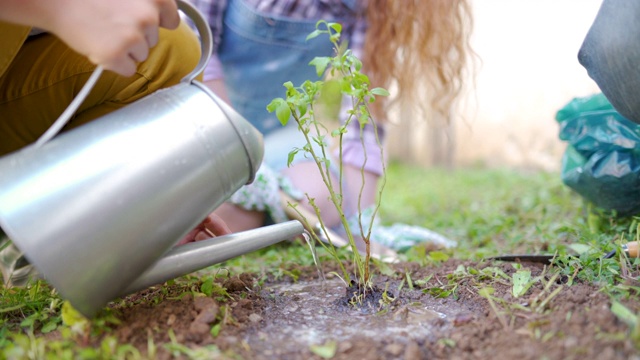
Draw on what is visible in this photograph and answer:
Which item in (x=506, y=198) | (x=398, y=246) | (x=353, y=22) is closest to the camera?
(x=398, y=246)

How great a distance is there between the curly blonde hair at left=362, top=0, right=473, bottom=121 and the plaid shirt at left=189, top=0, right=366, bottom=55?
60 millimetres

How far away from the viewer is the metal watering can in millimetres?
870

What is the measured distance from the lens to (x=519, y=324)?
38.6 inches

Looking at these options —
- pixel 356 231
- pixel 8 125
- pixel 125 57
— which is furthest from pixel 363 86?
pixel 356 231

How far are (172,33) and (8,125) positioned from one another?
0.42m

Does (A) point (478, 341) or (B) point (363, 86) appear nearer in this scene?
(A) point (478, 341)

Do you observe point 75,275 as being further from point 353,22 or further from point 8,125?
point 353,22

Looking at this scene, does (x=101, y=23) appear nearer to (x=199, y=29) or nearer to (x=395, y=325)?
(x=199, y=29)

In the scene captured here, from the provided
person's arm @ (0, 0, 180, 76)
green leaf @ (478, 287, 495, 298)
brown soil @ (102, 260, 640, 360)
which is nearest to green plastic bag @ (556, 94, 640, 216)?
brown soil @ (102, 260, 640, 360)

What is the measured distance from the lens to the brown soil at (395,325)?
2.96ft

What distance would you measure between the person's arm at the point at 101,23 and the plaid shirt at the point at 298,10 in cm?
115

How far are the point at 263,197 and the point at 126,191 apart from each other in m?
1.03

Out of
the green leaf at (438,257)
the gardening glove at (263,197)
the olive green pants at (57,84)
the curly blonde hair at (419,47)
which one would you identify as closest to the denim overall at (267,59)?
the curly blonde hair at (419,47)

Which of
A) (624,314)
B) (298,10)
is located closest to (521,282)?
(624,314)
